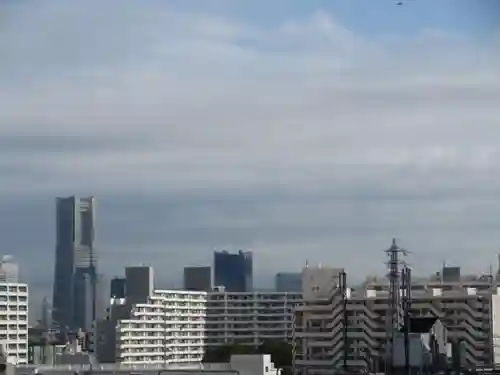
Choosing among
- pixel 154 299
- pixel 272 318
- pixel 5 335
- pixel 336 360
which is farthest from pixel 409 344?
pixel 272 318

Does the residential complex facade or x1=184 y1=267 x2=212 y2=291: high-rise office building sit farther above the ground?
x1=184 y1=267 x2=212 y2=291: high-rise office building

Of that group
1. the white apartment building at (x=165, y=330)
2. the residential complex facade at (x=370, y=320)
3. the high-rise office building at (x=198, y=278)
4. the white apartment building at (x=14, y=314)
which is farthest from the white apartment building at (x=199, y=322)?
the residential complex facade at (x=370, y=320)

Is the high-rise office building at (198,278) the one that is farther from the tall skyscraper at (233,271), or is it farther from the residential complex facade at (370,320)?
the residential complex facade at (370,320)

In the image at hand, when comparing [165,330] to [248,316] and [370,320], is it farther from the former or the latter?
[370,320]

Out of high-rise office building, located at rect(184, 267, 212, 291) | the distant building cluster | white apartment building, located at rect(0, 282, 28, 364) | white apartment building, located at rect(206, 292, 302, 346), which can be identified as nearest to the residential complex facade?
the distant building cluster

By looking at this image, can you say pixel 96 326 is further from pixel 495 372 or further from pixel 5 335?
pixel 495 372

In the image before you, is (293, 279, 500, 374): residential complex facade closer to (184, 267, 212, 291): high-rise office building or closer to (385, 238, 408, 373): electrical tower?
(385, 238, 408, 373): electrical tower
